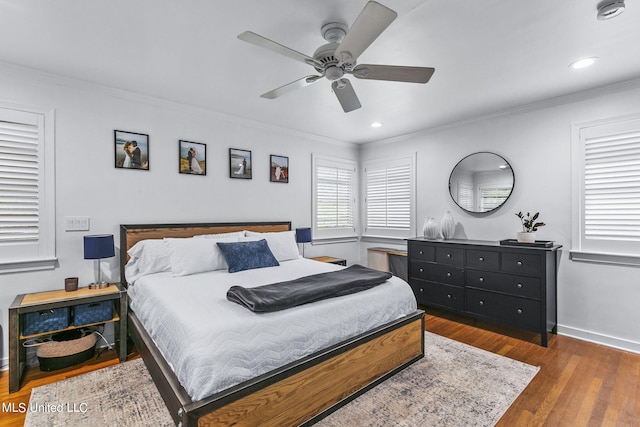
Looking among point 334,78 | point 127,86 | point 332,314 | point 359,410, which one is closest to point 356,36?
point 334,78

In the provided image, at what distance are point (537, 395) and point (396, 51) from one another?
275cm

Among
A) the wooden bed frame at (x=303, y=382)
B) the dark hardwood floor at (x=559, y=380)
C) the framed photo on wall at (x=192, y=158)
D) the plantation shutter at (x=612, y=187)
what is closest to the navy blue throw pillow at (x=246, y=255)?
the wooden bed frame at (x=303, y=382)

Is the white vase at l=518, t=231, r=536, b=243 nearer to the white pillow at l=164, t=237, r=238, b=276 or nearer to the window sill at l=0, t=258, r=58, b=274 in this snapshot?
the white pillow at l=164, t=237, r=238, b=276

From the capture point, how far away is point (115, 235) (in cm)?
312

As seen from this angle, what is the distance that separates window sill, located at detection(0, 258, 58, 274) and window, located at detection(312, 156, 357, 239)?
317 cm

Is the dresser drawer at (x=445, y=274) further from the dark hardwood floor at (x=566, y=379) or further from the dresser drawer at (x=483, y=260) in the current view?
the dark hardwood floor at (x=566, y=379)

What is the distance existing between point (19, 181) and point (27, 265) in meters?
0.73

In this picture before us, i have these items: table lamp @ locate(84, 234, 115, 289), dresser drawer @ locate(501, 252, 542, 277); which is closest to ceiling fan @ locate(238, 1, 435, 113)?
table lamp @ locate(84, 234, 115, 289)

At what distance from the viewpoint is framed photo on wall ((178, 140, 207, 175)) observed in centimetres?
357

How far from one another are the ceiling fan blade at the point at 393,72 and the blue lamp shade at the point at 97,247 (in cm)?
258

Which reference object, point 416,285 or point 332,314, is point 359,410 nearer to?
point 332,314

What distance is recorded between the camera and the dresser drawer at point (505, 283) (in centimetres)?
312

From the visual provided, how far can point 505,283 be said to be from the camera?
3.30 metres

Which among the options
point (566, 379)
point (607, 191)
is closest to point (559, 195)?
point (607, 191)
